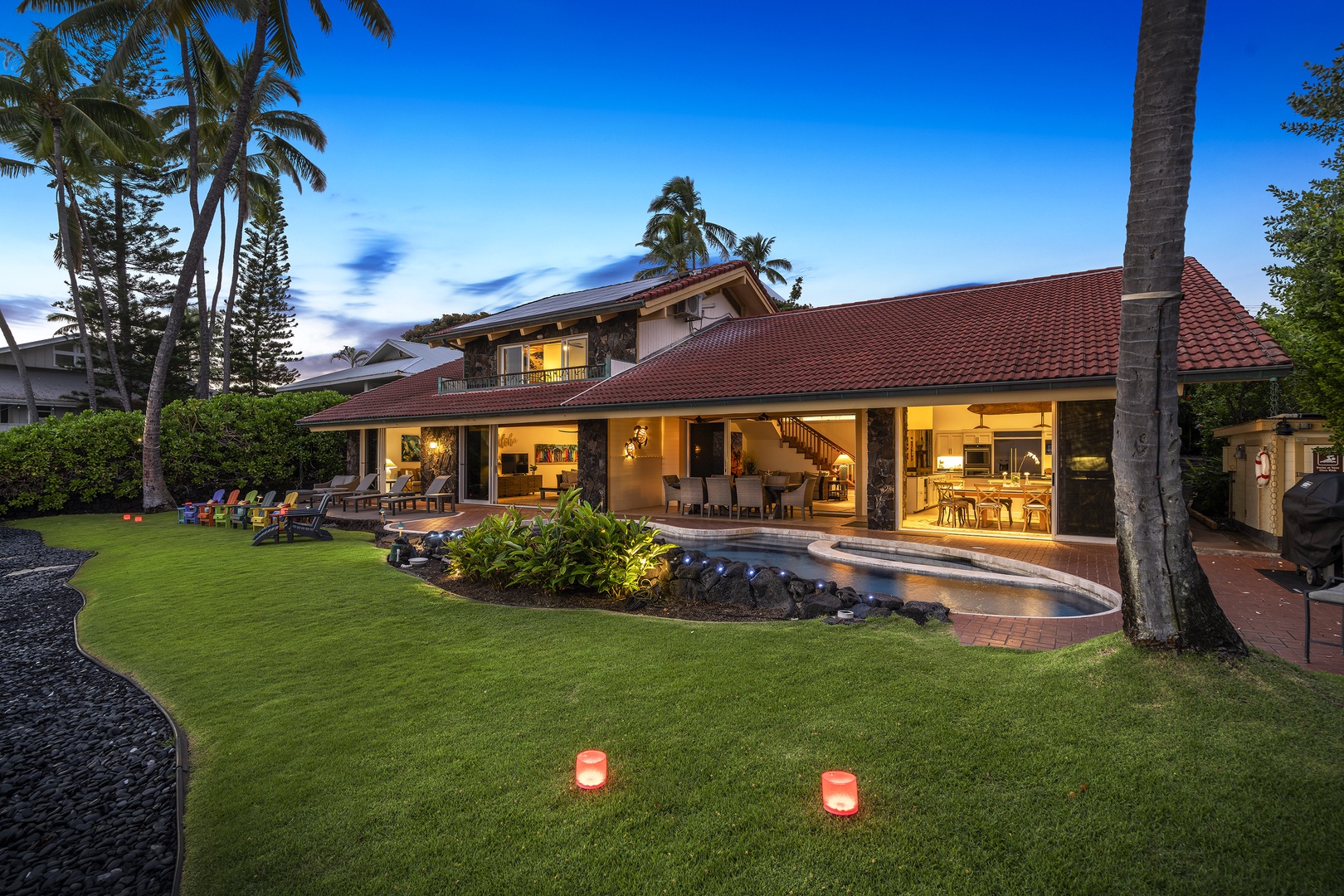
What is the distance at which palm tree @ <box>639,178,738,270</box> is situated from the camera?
31062mm

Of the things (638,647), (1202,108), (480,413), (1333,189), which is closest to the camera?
(1202,108)

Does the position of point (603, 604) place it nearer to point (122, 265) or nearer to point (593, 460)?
point (593, 460)

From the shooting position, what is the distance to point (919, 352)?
475 inches

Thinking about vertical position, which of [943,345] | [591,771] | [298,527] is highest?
[943,345]

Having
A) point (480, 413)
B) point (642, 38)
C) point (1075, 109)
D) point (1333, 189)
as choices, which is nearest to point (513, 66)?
point (642, 38)

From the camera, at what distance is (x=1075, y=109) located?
12.5 m

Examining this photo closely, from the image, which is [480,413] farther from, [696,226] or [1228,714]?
[696,226]

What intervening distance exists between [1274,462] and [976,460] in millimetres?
6679

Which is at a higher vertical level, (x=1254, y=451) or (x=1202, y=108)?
(x=1202, y=108)

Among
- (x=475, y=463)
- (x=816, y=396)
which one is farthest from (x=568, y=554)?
(x=475, y=463)

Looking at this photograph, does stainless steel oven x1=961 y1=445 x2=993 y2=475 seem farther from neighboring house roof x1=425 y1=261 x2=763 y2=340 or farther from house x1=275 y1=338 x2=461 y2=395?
house x1=275 y1=338 x2=461 y2=395

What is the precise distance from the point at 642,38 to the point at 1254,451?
1342 cm

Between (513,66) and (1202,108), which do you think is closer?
(1202,108)

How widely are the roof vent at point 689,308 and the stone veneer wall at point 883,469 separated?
734cm
